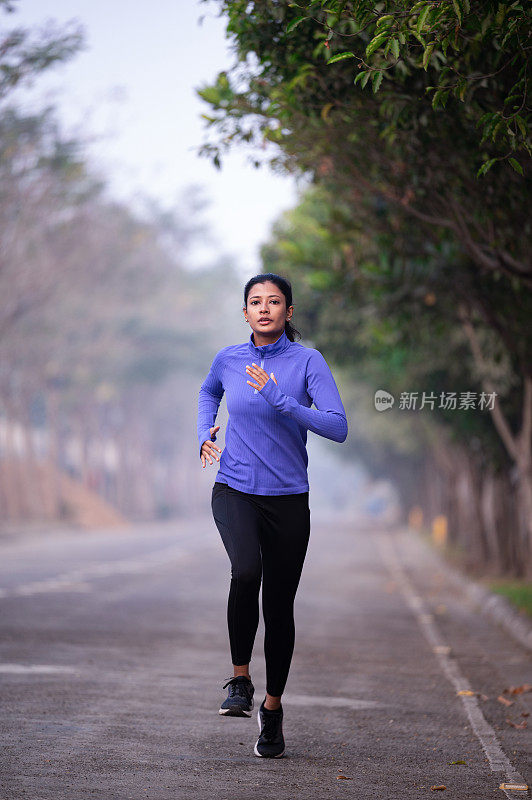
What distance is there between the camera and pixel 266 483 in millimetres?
5621

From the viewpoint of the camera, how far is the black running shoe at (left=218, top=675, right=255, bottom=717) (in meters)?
5.54

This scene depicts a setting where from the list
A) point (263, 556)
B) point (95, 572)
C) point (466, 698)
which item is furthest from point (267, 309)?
point (95, 572)

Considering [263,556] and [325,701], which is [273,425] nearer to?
[263,556]

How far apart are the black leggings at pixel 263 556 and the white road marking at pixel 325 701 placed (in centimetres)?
228

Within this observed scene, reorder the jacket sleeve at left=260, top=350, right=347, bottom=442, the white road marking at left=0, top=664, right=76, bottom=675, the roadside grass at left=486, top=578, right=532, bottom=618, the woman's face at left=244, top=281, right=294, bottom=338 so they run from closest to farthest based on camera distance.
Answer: the jacket sleeve at left=260, top=350, right=347, bottom=442 → the woman's face at left=244, top=281, right=294, bottom=338 → the white road marking at left=0, top=664, right=76, bottom=675 → the roadside grass at left=486, top=578, right=532, bottom=618

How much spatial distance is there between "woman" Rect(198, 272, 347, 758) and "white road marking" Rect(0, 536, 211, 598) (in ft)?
35.7

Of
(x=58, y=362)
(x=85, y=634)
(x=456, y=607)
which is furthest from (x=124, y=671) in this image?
(x=58, y=362)

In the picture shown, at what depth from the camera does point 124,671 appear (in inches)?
359

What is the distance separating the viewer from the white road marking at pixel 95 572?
17.3m

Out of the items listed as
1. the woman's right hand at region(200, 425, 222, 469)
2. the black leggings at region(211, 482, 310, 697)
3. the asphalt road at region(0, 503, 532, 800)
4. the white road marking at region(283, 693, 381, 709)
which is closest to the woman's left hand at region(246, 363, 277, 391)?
the woman's right hand at region(200, 425, 222, 469)

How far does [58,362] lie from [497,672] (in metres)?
39.9

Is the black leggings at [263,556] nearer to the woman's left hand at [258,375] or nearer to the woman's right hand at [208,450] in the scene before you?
the woman's right hand at [208,450]

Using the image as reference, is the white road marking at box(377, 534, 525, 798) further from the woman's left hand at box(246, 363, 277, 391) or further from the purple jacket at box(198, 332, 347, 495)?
the woman's left hand at box(246, 363, 277, 391)

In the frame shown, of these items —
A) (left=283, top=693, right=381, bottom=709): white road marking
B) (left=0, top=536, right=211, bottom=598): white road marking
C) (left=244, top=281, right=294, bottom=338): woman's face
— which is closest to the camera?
(left=244, top=281, right=294, bottom=338): woman's face
